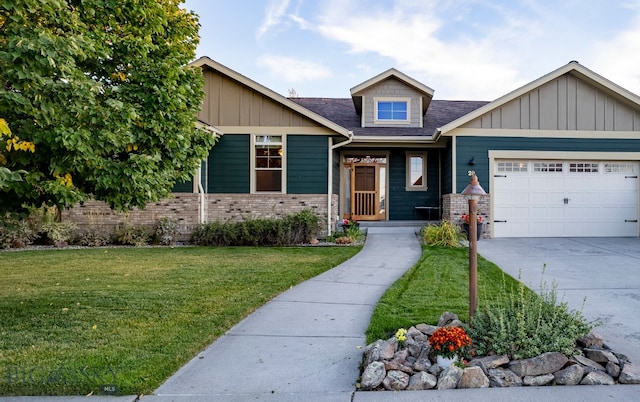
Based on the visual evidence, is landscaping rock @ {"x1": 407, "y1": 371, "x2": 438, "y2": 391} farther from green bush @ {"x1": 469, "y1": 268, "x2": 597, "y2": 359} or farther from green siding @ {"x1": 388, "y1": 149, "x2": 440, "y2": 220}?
green siding @ {"x1": 388, "y1": 149, "x2": 440, "y2": 220}

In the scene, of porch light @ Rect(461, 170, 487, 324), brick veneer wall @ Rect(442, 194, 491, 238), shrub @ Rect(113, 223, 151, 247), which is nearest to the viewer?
porch light @ Rect(461, 170, 487, 324)

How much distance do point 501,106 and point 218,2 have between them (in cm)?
908

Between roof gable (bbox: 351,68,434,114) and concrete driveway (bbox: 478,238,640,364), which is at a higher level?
roof gable (bbox: 351,68,434,114)

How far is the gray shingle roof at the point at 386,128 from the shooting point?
13.5 metres

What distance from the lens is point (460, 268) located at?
24.3 feet

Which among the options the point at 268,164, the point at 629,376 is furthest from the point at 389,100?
the point at 629,376

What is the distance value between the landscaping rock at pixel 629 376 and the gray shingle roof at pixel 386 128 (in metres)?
10.6

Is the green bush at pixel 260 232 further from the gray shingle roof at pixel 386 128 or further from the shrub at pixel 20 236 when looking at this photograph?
the shrub at pixel 20 236

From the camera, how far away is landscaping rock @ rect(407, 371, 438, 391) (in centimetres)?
286

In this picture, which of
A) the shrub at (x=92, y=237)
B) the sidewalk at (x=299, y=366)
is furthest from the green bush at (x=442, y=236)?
the shrub at (x=92, y=237)

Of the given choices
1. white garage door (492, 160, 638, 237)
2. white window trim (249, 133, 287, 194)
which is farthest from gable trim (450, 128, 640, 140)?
white window trim (249, 133, 287, 194)

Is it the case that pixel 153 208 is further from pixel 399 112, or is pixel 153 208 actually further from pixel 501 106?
pixel 501 106

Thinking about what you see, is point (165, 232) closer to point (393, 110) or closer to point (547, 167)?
point (393, 110)

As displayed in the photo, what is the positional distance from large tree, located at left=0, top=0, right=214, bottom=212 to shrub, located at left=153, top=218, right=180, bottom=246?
662 cm
